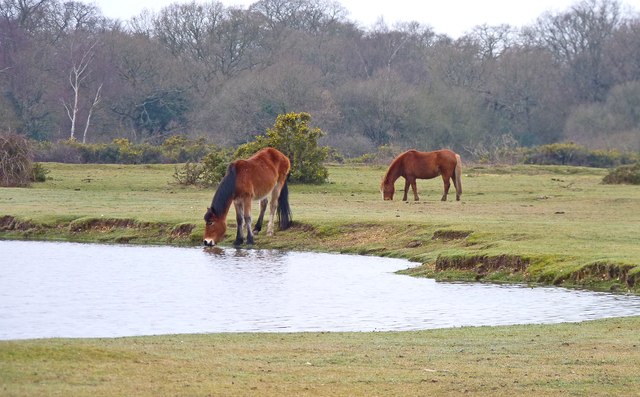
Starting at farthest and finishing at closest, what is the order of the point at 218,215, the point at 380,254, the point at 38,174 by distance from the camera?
1. the point at 38,174
2. the point at 218,215
3. the point at 380,254

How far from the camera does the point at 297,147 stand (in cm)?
3784

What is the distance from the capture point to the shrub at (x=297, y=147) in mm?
37875

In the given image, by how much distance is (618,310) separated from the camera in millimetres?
15328

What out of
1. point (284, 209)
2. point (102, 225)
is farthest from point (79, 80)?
point (284, 209)

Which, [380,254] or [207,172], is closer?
[380,254]

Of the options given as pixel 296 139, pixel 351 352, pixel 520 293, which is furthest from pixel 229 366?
pixel 296 139

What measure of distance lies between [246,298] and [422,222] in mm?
8476

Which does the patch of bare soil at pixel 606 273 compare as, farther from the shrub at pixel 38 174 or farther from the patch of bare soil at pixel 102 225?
the shrub at pixel 38 174

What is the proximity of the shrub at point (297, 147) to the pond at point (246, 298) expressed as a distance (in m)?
15.3

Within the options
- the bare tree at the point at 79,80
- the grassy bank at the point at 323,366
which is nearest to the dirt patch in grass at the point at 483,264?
the grassy bank at the point at 323,366

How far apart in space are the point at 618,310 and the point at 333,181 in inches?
992

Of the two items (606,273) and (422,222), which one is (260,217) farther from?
(606,273)

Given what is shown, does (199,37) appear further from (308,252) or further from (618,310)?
(618,310)

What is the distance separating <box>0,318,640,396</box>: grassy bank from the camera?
28.7ft
